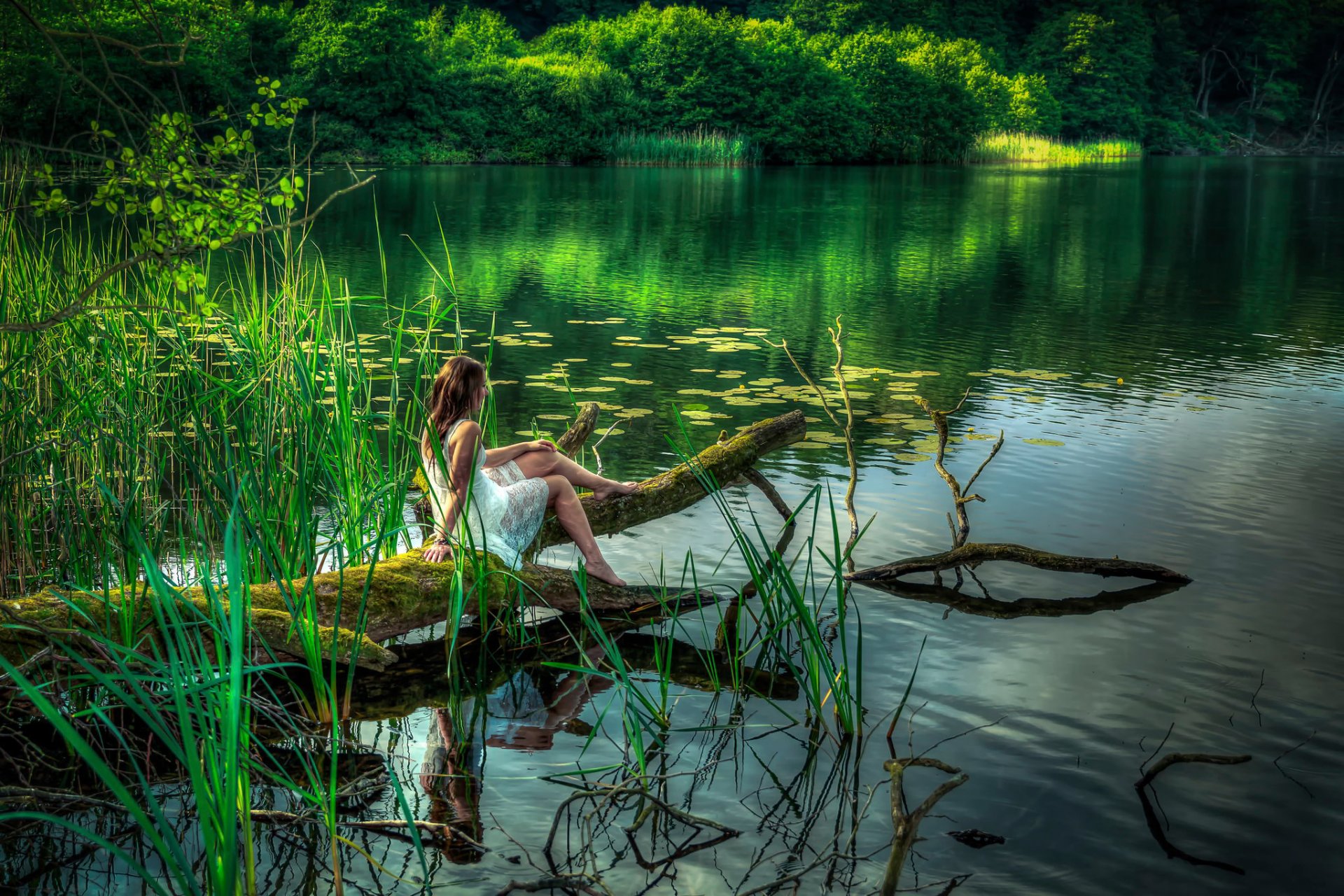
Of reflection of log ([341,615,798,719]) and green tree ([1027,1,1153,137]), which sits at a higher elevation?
green tree ([1027,1,1153,137])

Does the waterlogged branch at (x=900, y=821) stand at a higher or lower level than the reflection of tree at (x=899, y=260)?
lower

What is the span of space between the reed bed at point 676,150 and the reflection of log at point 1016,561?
39176mm

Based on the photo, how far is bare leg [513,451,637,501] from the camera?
4840 millimetres

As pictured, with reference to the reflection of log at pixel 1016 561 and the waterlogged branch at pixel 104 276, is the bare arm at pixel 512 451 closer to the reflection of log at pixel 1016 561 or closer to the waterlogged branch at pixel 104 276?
the waterlogged branch at pixel 104 276

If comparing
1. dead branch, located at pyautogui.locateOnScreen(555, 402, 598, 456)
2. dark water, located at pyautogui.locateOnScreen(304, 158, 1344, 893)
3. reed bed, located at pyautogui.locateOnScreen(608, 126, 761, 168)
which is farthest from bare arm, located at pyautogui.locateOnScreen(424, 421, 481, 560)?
reed bed, located at pyautogui.locateOnScreen(608, 126, 761, 168)

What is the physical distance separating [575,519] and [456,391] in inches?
27.8

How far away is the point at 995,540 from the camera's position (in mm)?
6051

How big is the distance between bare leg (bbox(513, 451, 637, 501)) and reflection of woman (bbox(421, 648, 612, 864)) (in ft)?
2.40

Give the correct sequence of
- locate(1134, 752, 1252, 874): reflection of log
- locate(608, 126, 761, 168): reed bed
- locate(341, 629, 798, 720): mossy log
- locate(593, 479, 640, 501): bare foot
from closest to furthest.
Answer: locate(1134, 752, 1252, 874): reflection of log → locate(341, 629, 798, 720): mossy log → locate(593, 479, 640, 501): bare foot → locate(608, 126, 761, 168): reed bed

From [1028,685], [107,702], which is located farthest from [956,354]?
[107,702]

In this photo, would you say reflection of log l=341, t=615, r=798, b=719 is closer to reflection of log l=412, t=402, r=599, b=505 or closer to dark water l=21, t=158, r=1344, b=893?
dark water l=21, t=158, r=1344, b=893

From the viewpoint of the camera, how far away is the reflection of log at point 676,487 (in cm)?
510

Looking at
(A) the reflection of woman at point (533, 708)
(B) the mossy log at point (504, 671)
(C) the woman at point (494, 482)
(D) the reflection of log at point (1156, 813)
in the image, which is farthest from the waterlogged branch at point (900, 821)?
(C) the woman at point (494, 482)

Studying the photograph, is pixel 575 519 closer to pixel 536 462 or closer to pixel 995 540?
pixel 536 462
